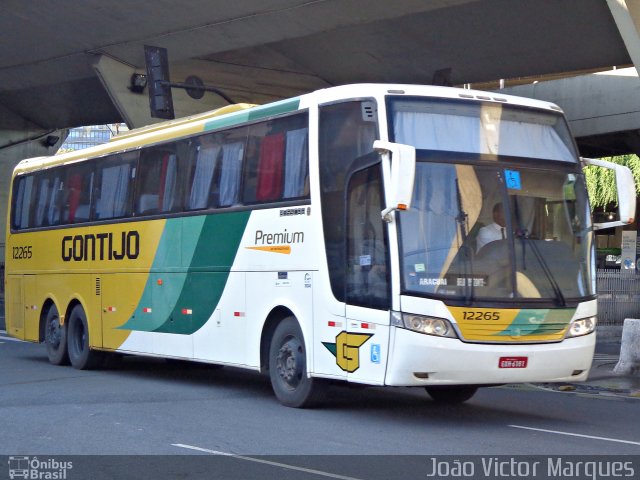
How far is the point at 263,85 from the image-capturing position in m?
34.2

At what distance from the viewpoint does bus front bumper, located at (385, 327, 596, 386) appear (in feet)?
34.6

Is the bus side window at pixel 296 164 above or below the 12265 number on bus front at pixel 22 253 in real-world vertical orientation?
above

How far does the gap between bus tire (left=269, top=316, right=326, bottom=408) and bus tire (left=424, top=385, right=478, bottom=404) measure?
1.71 meters

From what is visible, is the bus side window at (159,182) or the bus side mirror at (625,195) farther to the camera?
the bus side window at (159,182)

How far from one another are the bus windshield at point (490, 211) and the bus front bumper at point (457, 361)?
0.49m

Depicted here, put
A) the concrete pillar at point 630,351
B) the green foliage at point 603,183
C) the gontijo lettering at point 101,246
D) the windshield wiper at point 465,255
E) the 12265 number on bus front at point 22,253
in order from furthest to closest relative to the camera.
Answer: the green foliage at point 603,183 → the 12265 number on bus front at point 22,253 → the concrete pillar at point 630,351 → the gontijo lettering at point 101,246 → the windshield wiper at point 465,255

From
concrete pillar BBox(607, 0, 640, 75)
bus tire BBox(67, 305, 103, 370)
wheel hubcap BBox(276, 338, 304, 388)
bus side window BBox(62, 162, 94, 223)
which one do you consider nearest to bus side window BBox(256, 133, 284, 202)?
wheel hubcap BBox(276, 338, 304, 388)

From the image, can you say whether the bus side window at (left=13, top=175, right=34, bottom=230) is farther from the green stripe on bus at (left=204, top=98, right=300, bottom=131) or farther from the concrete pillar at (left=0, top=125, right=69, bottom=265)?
the concrete pillar at (left=0, top=125, right=69, bottom=265)

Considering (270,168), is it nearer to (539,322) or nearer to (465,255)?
(465,255)

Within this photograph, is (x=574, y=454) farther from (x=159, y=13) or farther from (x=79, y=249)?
(x=159, y=13)

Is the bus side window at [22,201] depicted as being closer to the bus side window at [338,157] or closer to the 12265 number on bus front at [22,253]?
the 12265 number on bus front at [22,253]

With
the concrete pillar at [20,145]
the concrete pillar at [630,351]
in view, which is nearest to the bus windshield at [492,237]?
the concrete pillar at [630,351]

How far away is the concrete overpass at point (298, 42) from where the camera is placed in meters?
26.5

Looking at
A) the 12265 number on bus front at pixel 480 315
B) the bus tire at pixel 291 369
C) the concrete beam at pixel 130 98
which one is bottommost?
the bus tire at pixel 291 369
